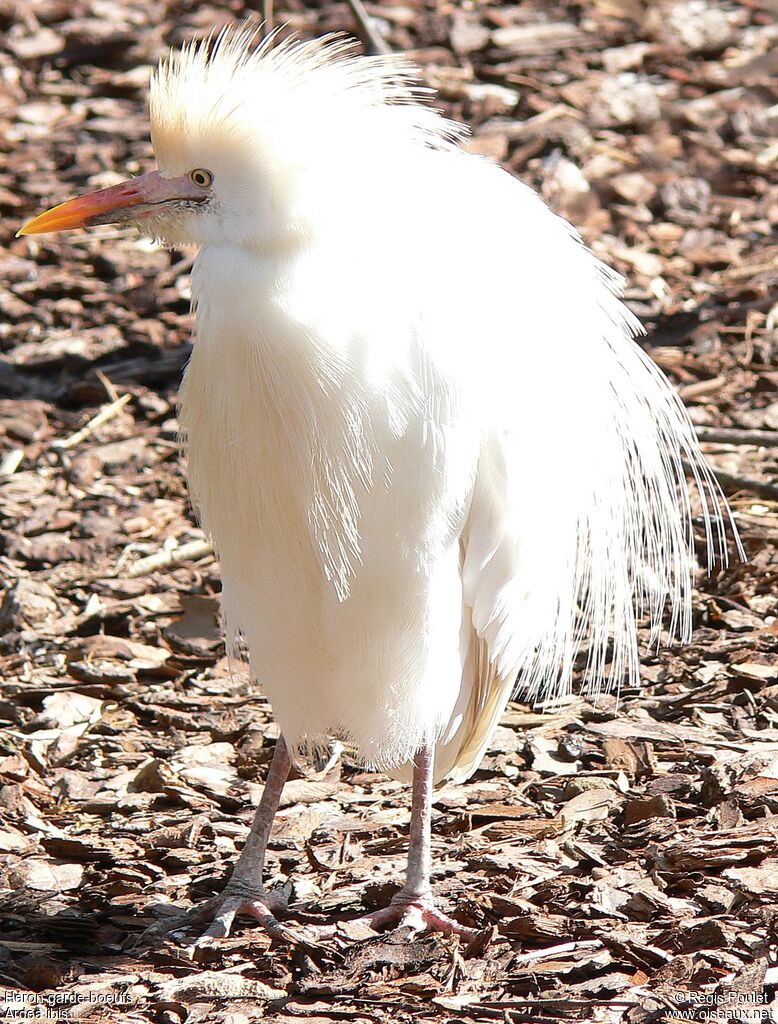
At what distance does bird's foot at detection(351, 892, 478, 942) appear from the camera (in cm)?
317

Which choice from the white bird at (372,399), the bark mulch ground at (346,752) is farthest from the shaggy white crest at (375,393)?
the bark mulch ground at (346,752)

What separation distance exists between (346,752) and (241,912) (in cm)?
87

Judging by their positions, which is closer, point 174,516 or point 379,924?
point 379,924

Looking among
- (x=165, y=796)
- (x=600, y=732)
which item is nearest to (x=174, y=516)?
(x=165, y=796)

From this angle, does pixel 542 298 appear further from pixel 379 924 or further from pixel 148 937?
pixel 148 937

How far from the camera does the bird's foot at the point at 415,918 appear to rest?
3.17 metres

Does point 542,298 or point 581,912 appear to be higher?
point 542,298

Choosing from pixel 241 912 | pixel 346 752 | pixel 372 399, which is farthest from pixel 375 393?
pixel 346 752

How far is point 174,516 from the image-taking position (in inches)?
196

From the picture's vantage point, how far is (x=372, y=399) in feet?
9.43

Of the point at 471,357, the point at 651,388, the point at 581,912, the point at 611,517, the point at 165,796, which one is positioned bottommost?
the point at 165,796

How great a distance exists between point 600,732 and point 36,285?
375cm

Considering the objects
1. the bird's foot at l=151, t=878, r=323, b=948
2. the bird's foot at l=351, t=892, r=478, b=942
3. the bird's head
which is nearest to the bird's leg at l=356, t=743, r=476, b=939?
the bird's foot at l=351, t=892, r=478, b=942

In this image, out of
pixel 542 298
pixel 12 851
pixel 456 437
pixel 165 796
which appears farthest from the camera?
pixel 165 796
